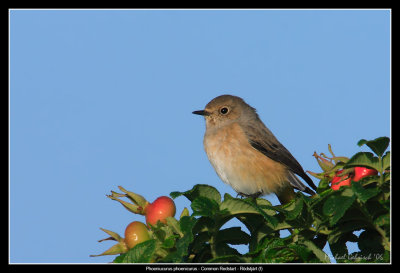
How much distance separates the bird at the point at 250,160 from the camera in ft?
28.6

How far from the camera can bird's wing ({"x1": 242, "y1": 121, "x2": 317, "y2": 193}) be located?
8.91m

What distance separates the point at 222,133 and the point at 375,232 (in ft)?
16.9

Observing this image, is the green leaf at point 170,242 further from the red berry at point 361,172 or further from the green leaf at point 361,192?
the red berry at point 361,172

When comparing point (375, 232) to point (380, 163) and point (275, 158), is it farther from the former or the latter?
point (275, 158)

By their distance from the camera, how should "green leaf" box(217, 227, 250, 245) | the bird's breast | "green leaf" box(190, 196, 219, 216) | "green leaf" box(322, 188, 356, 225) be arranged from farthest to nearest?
the bird's breast
"green leaf" box(217, 227, 250, 245)
"green leaf" box(190, 196, 219, 216)
"green leaf" box(322, 188, 356, 225)

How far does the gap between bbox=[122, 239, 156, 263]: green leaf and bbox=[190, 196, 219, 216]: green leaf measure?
542mm

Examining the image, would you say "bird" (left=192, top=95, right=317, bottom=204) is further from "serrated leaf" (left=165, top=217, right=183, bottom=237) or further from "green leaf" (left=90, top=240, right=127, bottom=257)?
"serrated leaf" (left=165, top=217, right=183, bottom=237)

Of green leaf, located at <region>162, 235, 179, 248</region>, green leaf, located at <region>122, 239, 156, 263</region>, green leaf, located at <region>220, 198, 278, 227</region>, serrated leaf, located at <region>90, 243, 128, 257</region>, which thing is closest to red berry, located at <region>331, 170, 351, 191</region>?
green leaf, located at <region>220, 198, 278, 227</region>

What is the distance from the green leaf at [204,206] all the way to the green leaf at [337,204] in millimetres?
940

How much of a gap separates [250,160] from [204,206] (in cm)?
478

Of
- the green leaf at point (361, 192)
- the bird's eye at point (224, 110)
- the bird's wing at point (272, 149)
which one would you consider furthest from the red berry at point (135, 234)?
the bird's eye at point (224, 110)

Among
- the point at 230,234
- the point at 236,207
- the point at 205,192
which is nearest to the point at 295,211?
the point at 236,207

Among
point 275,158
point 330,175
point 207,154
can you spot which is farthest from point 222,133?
point 330,175

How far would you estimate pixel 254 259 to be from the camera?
166 inches
